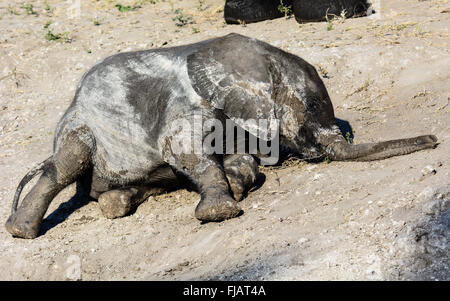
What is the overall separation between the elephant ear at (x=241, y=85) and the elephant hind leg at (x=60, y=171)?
4.02ft

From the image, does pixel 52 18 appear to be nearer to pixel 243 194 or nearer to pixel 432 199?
pixel 243 194

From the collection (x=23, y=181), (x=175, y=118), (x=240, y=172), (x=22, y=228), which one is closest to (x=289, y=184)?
(x=240, y=172)

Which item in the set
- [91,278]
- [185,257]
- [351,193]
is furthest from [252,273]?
[91,278]

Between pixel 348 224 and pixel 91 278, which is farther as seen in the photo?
pixel 91 278

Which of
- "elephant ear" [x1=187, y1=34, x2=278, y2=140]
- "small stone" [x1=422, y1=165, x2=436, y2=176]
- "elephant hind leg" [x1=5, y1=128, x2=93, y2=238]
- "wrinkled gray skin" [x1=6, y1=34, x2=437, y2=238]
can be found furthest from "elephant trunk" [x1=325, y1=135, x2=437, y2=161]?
"elephant hind leg" [x1=5, y1=128, x2=93, y2=238]

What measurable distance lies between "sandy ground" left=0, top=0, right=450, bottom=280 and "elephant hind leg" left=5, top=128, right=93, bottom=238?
0.22 m

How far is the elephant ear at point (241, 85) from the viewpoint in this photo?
4.98 meters

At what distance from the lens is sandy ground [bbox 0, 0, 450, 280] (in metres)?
3.72

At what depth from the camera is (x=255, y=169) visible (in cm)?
512

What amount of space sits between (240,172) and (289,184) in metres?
0.41

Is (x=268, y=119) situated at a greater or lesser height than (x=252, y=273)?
greater

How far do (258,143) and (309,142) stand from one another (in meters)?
0.43

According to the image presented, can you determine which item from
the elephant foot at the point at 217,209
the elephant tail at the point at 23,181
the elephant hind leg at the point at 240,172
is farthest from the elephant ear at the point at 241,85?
the elephant tail at the point at 23,181

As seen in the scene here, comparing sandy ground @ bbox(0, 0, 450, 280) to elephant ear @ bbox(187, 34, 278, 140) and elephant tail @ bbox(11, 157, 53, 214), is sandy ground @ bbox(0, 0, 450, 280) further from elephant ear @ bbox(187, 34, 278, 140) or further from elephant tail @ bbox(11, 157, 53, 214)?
elephant ear @ bbox(187, 34, 278, 140)
